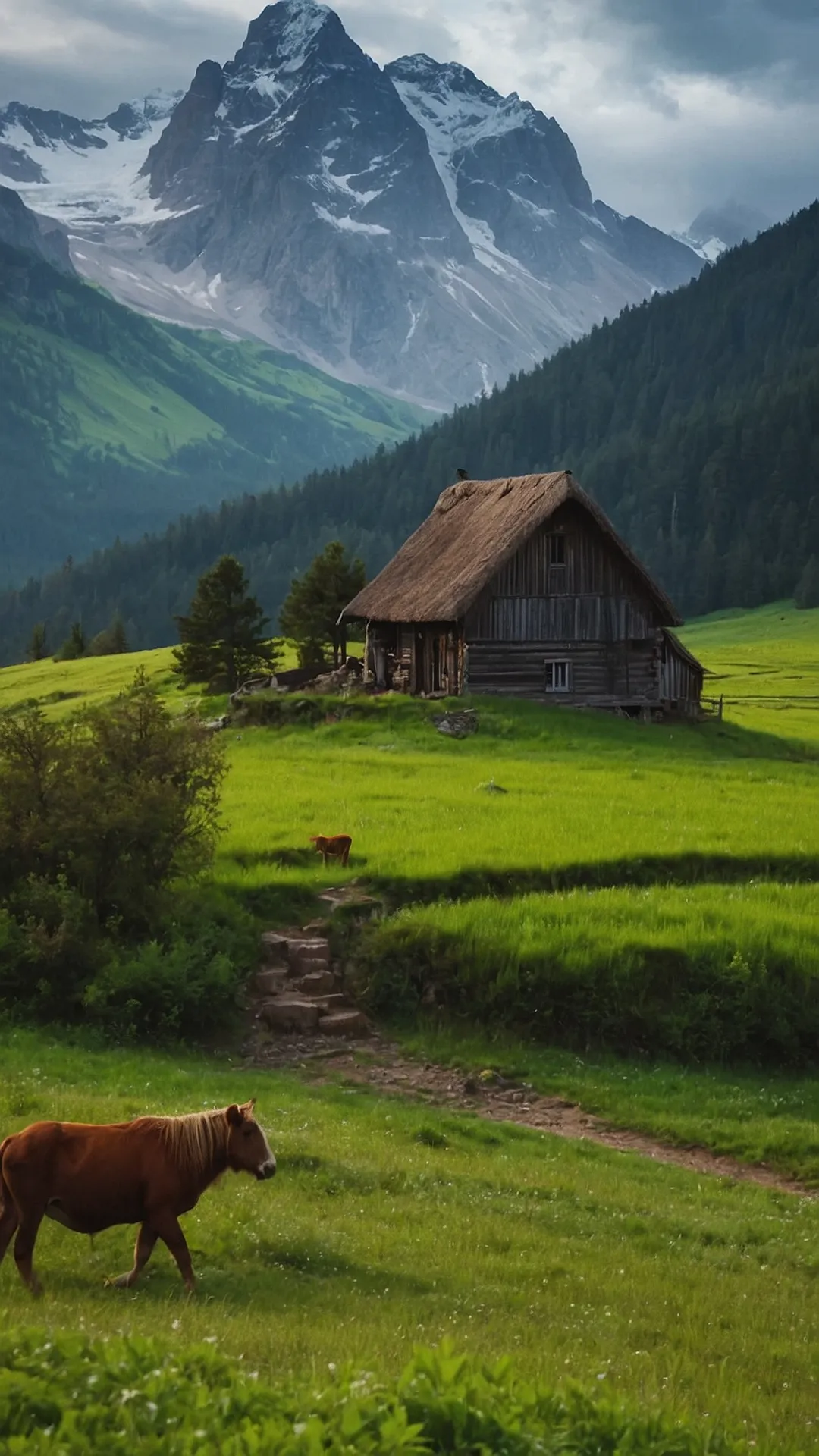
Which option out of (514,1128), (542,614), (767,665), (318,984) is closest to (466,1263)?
(514,1128)

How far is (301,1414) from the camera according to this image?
22.7 ft

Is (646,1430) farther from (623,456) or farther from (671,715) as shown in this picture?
(623,456)

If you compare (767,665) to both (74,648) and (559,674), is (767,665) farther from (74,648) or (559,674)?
(74,648)

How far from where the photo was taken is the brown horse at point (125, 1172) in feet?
34.2

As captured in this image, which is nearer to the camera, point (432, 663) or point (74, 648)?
point (432, 663)

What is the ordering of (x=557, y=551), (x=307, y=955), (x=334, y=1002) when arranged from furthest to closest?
(x=557, y=551) < (x=307, y=955) < (x=334, y=1002)

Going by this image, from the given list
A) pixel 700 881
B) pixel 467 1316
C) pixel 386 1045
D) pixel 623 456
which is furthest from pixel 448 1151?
pixel 623 456

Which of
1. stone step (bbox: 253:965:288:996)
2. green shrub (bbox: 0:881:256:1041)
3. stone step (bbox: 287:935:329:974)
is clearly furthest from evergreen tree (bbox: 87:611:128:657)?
green shrub (bbox: 0:881:256:1041)

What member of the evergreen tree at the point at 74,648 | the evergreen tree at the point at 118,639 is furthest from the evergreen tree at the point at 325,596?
the evergreen tree at the point at 118,639

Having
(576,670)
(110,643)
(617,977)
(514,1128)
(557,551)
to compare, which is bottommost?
(514,1128)

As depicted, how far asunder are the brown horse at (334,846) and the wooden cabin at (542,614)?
22.7 metres

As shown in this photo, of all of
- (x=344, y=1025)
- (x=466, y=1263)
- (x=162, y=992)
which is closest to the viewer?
(x=466, y=1263)

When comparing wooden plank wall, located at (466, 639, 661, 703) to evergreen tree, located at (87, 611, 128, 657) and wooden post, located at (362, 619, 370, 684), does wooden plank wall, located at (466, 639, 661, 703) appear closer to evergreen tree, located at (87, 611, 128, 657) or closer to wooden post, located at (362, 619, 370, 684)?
wooden post, located at (362, 619, 370, 684)

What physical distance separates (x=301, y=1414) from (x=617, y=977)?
1470 centimetres
